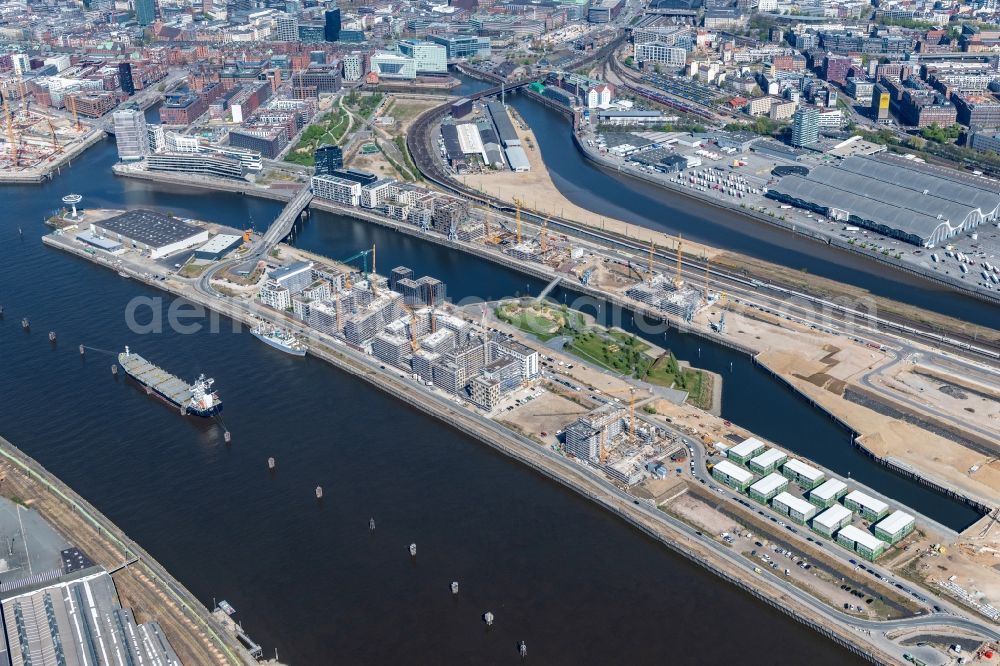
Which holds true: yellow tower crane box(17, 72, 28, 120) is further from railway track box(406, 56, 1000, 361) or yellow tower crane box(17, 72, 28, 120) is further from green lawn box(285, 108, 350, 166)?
railway track box(406, 56, 1000, 361)

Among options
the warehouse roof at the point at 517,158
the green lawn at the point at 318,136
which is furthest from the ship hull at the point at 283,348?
the warehouse roof at the point at 517,158

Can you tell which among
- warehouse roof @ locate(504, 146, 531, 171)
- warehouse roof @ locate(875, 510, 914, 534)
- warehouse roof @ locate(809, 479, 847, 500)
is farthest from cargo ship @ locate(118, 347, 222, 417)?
warehouse roof @ locate(504, 146, 531, 171)

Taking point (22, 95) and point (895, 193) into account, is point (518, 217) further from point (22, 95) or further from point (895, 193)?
point (22, 95)

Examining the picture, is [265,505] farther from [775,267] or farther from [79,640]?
[775,267]

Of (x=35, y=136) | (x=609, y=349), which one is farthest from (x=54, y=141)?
(x=609, y=349)

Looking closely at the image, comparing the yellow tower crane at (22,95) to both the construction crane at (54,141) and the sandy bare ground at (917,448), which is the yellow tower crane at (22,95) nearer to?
the construction crane at (54,141)

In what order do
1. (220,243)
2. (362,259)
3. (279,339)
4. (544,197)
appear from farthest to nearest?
(544,197), (220,243), (362,259), (279,339)

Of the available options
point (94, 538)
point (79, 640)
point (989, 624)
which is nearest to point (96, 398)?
point (94, 538)

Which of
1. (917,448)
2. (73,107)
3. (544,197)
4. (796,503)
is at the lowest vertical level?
(917,448)
